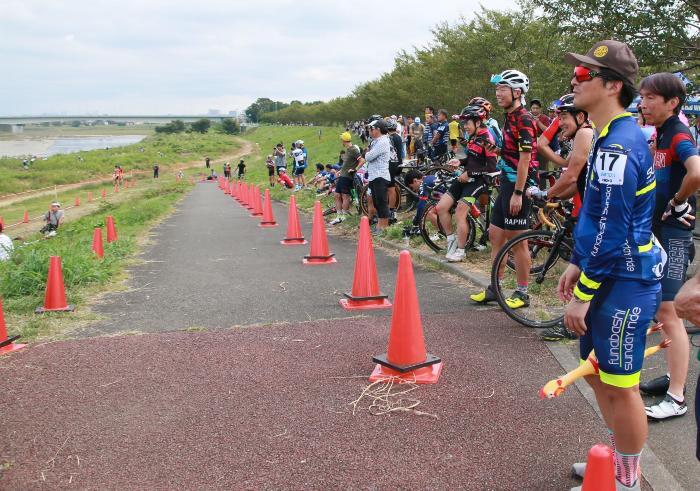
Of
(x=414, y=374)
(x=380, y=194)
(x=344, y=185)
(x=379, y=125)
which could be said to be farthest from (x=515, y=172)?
(x=344, y=185)

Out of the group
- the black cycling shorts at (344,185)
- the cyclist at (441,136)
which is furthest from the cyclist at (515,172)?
the cyclist at (441,136)

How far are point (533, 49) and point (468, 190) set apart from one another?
1484 centimetres

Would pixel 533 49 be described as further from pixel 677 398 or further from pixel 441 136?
pixel 677 398

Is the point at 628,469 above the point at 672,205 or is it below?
below

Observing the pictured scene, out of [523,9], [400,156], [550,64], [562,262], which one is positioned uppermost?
[523,9]

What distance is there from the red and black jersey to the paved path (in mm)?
1438

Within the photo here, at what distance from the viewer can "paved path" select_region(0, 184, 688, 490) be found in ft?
10.4

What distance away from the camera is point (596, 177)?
102 inches

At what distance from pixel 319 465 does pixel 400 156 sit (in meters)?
10.2

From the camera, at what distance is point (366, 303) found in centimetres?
644

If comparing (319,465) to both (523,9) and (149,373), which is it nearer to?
(149,373)

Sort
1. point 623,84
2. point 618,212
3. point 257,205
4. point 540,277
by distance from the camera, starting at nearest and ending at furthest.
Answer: point 618,212 → point 623,84 → point 540,277 → point 257,205

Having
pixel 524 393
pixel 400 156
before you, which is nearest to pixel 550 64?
pixel 400 156

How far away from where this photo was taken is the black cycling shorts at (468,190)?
7609 mm
